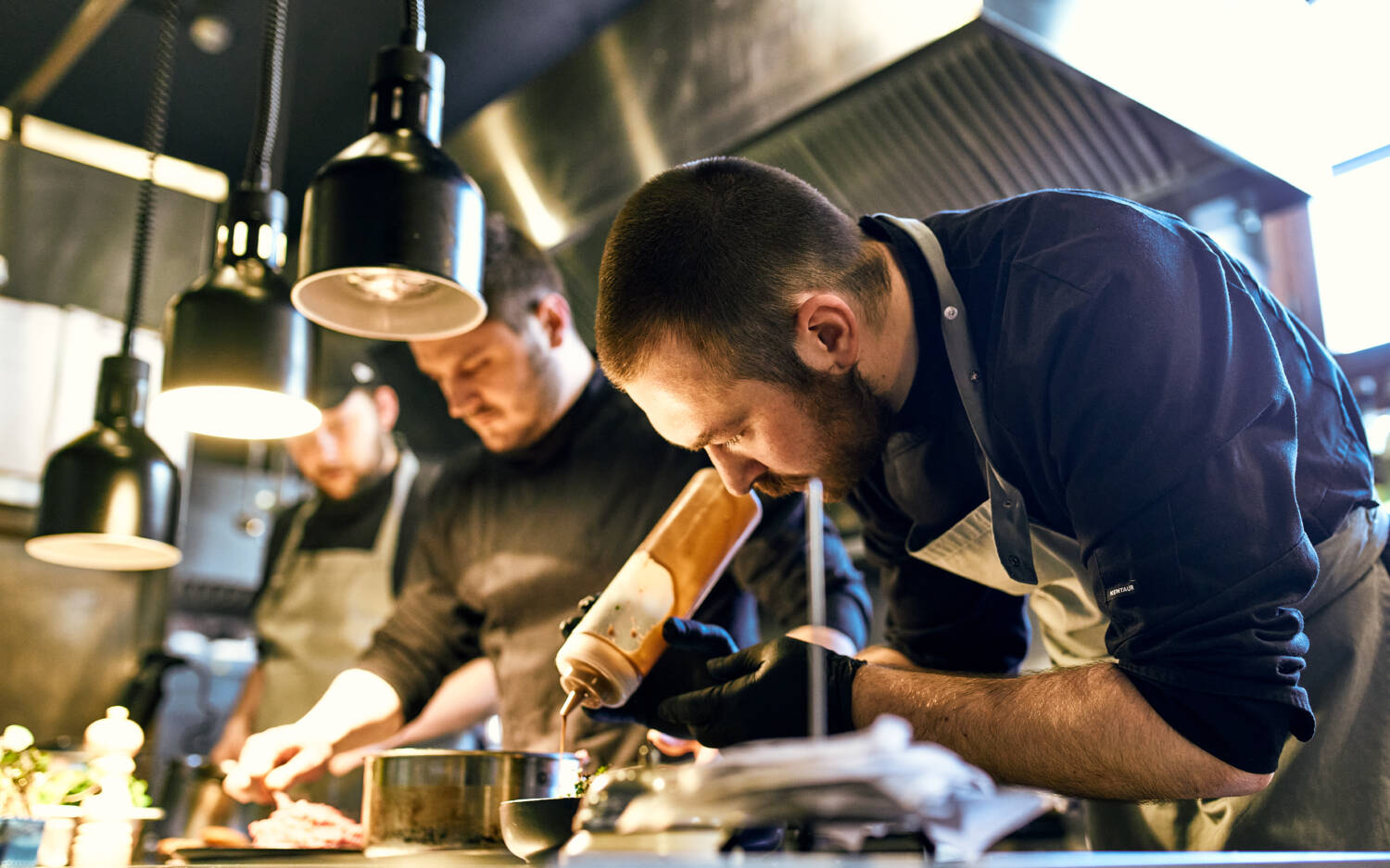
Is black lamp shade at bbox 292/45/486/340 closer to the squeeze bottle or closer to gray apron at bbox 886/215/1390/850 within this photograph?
the squeeze bottle

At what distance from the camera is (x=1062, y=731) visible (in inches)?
37.1

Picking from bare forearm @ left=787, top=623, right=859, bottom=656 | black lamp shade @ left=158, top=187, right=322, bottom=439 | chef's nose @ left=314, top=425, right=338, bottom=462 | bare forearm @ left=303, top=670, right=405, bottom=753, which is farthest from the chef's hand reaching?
chef's nose @ left=314, top=425, right=338, bottom=462

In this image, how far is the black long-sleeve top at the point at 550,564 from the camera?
1.77 metres

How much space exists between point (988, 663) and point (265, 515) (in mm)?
3205

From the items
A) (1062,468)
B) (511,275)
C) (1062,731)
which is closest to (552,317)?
(511,275)

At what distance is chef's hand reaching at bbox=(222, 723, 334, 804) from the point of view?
149cm

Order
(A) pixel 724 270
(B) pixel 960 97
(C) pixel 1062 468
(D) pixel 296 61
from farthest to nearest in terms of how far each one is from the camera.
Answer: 1. (D) pixel 296 61
2. (B) pixel 960 97
3. (A) pixel 724 270
4. (C) pixel 1062 468

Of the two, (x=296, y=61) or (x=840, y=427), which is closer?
(x=840, y=427)

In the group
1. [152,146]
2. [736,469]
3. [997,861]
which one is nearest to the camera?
[997,861]

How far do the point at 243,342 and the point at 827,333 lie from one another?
Answer: 0.85m

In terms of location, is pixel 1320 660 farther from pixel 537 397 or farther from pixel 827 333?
pixel 537 397

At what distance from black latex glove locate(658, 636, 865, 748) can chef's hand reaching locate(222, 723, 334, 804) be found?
748mm

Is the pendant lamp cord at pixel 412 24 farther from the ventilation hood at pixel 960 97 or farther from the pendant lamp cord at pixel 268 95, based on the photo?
the ventilation hood at pixel 960 97

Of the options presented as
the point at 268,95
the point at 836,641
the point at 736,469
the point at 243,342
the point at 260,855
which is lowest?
the point at 260,855
